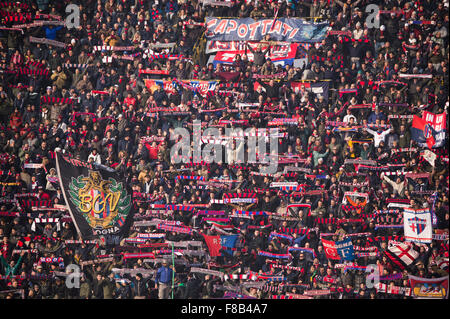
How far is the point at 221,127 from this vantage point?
1565 centimetres

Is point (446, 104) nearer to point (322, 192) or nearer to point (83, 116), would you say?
point (322, 192)

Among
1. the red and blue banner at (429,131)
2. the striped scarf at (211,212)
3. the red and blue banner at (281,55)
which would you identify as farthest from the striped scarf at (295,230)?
the red and blue banner at (281,55)

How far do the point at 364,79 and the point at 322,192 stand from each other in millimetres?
2943

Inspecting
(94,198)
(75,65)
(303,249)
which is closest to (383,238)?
(303,249)

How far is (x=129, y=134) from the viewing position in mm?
15617

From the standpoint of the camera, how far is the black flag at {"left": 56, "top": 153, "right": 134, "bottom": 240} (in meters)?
14.8

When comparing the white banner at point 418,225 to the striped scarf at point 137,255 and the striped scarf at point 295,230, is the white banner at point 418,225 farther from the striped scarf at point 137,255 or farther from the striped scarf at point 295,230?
the striped scarf at point 137,255

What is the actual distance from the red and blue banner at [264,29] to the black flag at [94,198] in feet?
14.3

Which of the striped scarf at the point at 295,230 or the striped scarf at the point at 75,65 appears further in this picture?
the striped scarf at the point at 75,65

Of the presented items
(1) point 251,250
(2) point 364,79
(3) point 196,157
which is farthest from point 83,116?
(2) point 364,79

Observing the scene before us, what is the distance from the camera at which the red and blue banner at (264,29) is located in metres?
15.9

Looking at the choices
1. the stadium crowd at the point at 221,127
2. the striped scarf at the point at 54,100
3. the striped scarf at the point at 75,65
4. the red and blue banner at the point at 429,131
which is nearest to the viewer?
the stadium crowd at the point at 221,127

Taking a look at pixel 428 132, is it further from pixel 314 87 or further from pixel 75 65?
pixel 75 65

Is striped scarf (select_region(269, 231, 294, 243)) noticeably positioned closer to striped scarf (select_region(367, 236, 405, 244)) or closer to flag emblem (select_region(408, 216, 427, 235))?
striped scarf (select_region(367, 236, 405, 244))
